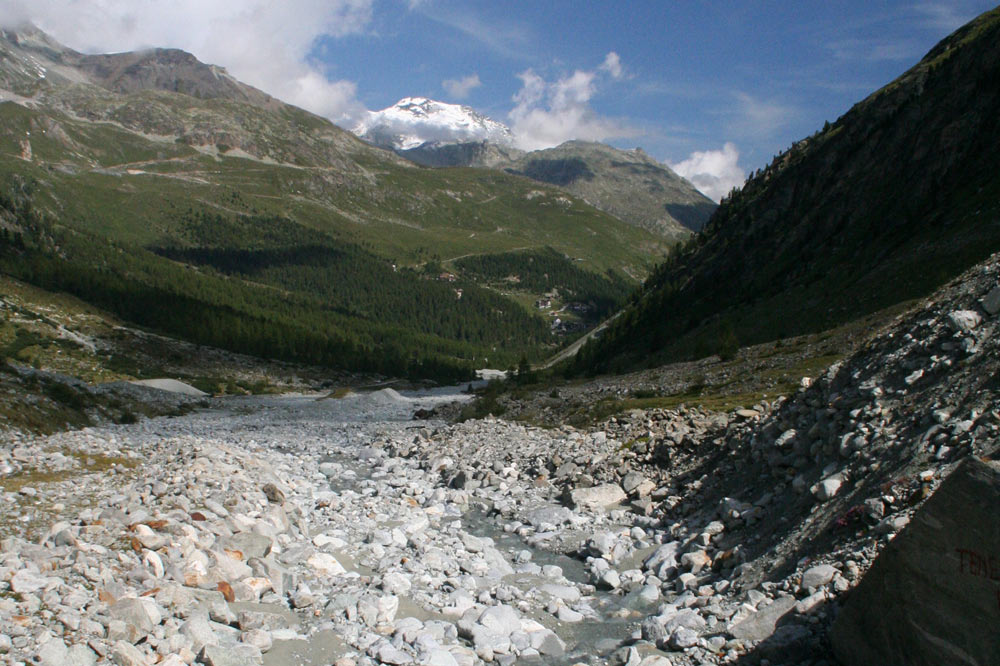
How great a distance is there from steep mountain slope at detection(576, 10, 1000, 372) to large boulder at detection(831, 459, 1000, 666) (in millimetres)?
49396

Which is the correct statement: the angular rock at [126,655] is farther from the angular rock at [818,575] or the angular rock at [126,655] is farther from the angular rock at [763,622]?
the angular rock at [818,575]

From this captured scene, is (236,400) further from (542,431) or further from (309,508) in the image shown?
(309,508)

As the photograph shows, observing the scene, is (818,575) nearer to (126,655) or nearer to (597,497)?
(597,497)

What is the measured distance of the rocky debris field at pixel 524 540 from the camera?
10.8m

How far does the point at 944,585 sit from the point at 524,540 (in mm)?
12848

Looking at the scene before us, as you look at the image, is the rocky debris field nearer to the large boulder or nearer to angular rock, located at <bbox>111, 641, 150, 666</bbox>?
angular rock, located at <bbox>111, 641, 150, 666</bbox>

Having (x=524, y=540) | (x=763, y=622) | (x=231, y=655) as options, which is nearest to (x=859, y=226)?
(x=524, y=540)

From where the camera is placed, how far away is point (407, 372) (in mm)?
143625

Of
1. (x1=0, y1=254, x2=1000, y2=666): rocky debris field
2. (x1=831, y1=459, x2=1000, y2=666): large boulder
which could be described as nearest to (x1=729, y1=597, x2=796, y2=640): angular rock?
(x1=0, y1=254, x2=1000, y2=666): rocky debris field

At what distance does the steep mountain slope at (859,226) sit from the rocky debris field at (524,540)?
127ft

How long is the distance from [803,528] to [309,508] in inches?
596

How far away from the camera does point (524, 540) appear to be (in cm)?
1927

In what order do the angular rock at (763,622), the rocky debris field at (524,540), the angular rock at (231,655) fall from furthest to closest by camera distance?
1. the rocky debris field at (524,540)
2. the angular rock at (763,622)
3. the angular rock at (231,655)

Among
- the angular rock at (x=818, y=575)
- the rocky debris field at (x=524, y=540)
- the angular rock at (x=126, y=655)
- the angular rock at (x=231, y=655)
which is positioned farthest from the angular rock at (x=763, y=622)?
the angular rock at (x=126, y=655)
